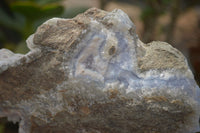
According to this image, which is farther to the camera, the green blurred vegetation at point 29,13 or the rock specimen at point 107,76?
the green blurred vegetation at point 29,13

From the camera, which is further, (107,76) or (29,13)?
(29,13)

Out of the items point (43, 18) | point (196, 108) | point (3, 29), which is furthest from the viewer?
point (3, 29)

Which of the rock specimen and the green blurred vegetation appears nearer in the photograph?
the rock specimen

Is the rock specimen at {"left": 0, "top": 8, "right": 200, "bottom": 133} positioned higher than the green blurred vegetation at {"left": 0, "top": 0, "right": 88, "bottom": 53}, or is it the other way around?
the green blurred vegetation at {"left": 0, "top": 0, "right": 88, "bottom": 53}

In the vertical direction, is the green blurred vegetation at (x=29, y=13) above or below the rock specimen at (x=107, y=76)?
above

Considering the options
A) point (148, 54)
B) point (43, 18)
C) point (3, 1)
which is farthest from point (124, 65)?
point (3, 1)

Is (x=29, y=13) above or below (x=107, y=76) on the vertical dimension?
above

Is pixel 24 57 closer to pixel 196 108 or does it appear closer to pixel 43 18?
pixel 196 108

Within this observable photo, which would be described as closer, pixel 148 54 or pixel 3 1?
pixel 148 54
